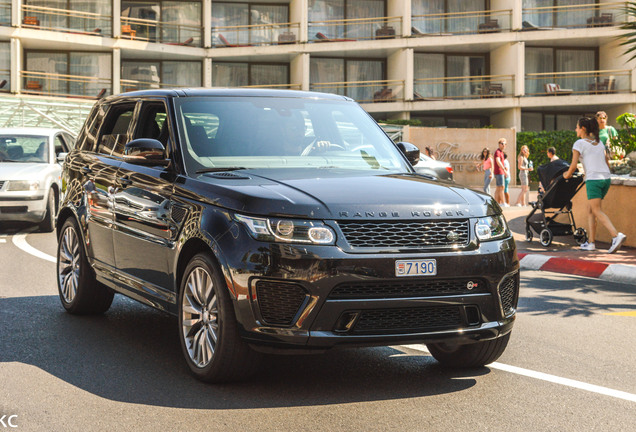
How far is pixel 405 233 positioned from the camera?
4.97 m

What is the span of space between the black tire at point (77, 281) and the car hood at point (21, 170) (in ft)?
27.6

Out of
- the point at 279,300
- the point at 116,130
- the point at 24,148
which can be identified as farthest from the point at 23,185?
the point at 279,300

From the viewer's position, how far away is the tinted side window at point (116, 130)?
23.0 ft

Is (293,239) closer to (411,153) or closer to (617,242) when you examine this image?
(411,153)

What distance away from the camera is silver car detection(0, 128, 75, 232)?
15.7 m

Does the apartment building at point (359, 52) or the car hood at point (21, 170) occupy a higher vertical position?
the apartment building at point (359, 52)

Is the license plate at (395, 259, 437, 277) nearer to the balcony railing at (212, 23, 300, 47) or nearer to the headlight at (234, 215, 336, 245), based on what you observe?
the headlight at (234, 215, 336, 245)

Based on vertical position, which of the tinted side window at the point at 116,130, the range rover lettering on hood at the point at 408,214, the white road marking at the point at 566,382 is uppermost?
the tinted side window at the point at 116,130

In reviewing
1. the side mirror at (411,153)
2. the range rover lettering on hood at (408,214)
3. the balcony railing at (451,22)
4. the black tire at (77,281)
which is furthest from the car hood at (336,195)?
the balcony railing at (451,22)

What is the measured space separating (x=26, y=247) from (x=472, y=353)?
9585mm

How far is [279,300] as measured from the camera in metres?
4.91

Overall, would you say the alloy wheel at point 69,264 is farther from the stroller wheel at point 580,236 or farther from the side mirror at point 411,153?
the stroller wheel at point 580,236

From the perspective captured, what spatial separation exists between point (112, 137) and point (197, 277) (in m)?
2.33

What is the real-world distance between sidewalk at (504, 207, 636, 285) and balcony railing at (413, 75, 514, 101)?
32.7m
